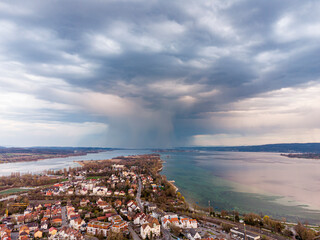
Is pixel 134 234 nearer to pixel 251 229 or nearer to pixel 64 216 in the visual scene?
pixel 64 216

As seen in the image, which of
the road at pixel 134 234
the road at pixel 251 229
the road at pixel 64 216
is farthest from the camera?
the road at pixel 64 216

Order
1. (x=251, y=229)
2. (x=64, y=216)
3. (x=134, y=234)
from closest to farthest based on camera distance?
(x=134, y=234), (x=251, y=229), (x=64, y=216)

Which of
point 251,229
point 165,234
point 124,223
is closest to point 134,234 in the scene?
point 124,223

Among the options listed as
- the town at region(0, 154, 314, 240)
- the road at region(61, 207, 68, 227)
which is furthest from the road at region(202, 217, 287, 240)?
the road at region(61, 207, 68, 227)

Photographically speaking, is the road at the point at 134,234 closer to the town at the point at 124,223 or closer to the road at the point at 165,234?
the town at the point at 124,223

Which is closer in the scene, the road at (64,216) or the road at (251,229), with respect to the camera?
the road at (251,229)

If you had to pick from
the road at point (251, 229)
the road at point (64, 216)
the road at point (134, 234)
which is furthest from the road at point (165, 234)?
the road at point (64, 216)

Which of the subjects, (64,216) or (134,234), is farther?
(64,216)

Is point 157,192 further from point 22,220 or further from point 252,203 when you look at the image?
point 22,220

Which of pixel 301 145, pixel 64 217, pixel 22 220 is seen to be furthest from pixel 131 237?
pixel 301 145

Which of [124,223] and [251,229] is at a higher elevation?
[124,223]

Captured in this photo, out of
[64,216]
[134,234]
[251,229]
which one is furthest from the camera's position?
[64,216]
